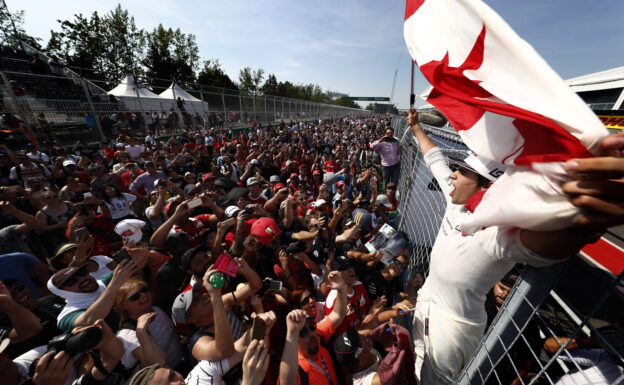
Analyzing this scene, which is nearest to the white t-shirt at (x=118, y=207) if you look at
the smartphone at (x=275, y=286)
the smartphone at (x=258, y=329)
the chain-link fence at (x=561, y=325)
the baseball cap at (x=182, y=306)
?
the baseball cap at (x=182, y=306)

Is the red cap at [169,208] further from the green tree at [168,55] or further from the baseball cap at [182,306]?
the green tree at [168,55]

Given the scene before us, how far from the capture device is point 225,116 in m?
18.5

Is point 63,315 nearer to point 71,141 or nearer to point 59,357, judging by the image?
point 59,357

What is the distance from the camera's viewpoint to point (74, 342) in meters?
1.54

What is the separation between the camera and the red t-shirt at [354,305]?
2.43 meters

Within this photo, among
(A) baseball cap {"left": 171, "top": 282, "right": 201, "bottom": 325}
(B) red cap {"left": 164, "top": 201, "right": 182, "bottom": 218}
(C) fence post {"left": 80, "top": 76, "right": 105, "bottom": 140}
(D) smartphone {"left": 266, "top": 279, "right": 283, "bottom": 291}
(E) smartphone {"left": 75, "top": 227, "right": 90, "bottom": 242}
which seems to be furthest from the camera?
(C) fence post {"left": 80, "top": 76, "right": 105, "bottom": 140}

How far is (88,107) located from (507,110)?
48.0ft

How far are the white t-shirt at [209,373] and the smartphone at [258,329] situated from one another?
408mm

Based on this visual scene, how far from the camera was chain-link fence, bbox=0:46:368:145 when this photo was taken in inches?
339

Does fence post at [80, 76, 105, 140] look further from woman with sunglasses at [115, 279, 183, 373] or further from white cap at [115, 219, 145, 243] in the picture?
woman with sunglasses at [115, 279, 183, 373]

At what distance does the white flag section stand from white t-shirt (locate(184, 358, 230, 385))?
6.39 feet

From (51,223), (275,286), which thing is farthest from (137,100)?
(275,286)

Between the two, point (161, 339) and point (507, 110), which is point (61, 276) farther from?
point (507, 110)

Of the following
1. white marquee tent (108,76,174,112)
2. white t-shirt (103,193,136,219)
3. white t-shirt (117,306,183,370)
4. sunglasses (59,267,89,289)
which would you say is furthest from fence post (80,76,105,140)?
white t-shirt (117,306,183,370)
